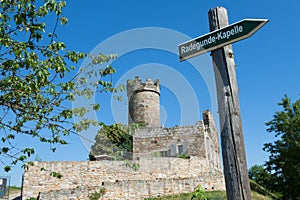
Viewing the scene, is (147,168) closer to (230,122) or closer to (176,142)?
(176,142)

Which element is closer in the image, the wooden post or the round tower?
the wooden post

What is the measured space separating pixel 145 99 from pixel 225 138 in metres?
25.1

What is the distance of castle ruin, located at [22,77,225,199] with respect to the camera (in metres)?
15.6

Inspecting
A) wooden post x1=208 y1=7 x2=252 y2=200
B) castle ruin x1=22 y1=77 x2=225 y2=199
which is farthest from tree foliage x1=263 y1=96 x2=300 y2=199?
wooden post x1=208 y1=7 x2=252 y2=200

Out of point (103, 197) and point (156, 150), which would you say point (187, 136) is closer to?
point (156, 150)

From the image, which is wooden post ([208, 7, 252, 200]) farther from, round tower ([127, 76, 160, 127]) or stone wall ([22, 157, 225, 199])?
round tower ([127, 76, 160, 127])

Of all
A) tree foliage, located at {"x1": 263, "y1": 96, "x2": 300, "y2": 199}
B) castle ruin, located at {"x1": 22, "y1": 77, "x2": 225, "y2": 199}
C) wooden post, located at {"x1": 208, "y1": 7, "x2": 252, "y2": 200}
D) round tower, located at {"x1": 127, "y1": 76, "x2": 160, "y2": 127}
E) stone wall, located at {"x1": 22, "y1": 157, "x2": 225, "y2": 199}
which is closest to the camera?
wooden post, located at {"x1": 208, "y1": 7, "x2": 252, "y2": 200}

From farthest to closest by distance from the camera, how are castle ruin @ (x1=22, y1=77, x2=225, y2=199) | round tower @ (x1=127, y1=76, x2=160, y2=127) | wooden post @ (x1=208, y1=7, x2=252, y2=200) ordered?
1. round tower @ (x1=127, y1=76, x2=160, y2=127)
2. castle ruin @ (x1=22, y1=77, x2=225, y2=199)
3. wooden post @ (x1=208, y1=7, x2=252, y2=200)

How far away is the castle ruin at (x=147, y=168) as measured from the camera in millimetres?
15578

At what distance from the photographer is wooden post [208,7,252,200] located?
306cm

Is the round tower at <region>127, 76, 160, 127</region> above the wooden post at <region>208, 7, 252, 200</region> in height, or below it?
above

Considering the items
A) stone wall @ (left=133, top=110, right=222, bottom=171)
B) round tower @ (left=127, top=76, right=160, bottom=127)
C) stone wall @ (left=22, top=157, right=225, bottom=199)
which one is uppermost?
round tower @ (left=127, top=76, right=160, bottom=127)

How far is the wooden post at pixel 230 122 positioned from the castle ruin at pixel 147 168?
843 centimetres

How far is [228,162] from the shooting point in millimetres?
3125
